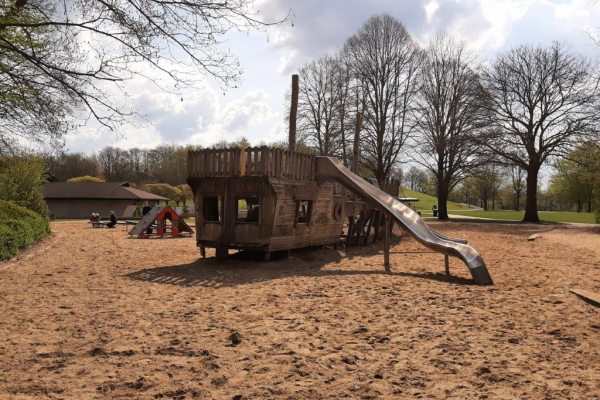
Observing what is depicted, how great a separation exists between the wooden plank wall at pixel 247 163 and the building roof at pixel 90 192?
3991 centimetres

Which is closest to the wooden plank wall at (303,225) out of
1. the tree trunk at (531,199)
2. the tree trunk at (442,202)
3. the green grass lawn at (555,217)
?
the tree trunk at (531,199)

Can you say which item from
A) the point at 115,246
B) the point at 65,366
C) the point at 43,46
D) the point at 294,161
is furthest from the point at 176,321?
the point at 115,246

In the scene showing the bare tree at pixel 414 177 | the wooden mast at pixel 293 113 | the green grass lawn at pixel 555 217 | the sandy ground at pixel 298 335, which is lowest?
the sandy ground at pixel 298 335

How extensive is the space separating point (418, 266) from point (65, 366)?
9.01m

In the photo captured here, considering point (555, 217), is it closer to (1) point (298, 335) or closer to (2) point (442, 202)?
(2) point (442, 202)

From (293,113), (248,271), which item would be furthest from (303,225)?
(293,113)

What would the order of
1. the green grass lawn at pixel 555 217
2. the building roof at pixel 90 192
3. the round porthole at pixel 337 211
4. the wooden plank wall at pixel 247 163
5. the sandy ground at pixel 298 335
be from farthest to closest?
the building roof at pixel 90 192, the green grass lawn at pixel 555 217, the round porthole at pixel 337 211, the wooden plank wall at pixel 247 163, the sandy ground at pixel 298 335

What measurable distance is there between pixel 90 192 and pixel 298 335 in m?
49.9

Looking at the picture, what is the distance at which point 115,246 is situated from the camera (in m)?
17.7

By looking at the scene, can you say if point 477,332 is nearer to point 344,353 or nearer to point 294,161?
point 344,353

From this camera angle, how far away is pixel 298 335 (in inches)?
219

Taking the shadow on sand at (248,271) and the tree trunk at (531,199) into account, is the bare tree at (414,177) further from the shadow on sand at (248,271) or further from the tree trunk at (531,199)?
the shadow on sand at (248,271)

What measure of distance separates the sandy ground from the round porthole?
→ 13.5 ft

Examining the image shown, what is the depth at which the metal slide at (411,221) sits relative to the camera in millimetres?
9344
